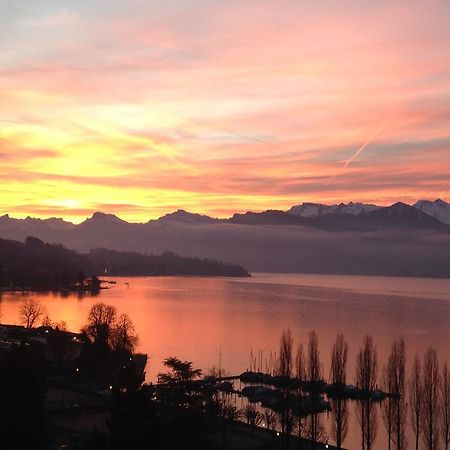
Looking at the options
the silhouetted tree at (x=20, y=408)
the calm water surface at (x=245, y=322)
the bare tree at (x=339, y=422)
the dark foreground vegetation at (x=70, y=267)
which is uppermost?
the dark foreground vegetation at (x=70, y=267)

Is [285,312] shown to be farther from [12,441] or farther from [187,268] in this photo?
[187,268]

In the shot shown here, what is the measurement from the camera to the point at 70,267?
220ft

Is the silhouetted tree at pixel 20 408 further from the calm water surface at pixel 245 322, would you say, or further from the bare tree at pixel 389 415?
the calm water surface at pixel 245 322

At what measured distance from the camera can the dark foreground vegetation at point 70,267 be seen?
186ft

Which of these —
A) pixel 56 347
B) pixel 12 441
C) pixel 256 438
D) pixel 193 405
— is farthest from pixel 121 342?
pixel 12 441

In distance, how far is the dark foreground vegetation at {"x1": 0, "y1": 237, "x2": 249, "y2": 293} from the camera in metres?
56.6

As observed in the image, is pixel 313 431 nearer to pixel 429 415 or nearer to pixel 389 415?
pixel 389 415

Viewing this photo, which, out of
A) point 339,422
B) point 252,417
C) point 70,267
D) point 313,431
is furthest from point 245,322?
point 70,267

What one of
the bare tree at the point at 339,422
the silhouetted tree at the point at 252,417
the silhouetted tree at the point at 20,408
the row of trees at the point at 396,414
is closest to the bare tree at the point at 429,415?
the row of trees at the point at 396,414

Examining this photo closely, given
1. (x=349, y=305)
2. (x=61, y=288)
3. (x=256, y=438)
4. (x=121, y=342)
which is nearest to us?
(x=256, y=438)

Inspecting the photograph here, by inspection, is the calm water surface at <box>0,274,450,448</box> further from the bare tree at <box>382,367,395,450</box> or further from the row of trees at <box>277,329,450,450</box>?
the row of trees at <box>277,329,450,450</box>

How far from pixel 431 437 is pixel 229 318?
23.1m

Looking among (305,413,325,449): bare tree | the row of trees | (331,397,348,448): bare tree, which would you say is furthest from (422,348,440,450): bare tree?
(305,413,325,449): bare tree

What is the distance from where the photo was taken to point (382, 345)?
2559cm
